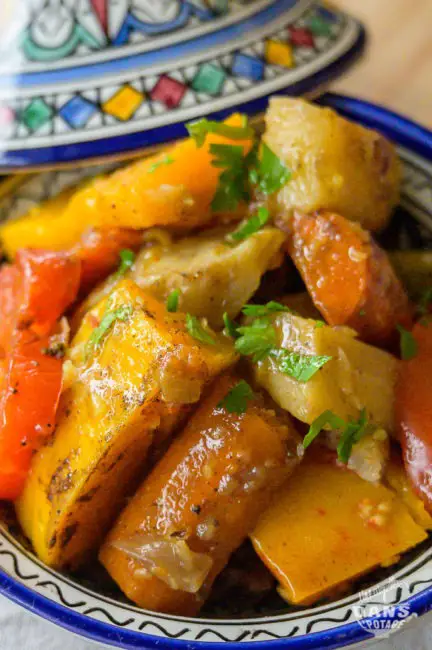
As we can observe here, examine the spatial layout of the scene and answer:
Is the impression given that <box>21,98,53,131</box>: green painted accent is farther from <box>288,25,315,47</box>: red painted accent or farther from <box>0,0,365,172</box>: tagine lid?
<box>288,25,315,47</box>: red painted accent

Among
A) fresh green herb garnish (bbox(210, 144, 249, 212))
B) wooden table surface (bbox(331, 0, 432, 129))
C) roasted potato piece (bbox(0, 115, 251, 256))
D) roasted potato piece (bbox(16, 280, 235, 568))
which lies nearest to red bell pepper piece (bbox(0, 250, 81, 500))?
roasted potato piece (bbox(16, 280, 235, 568))

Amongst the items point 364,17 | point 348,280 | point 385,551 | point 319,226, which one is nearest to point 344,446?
point 385,551

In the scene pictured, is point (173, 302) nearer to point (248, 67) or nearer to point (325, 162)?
point (325, 162)

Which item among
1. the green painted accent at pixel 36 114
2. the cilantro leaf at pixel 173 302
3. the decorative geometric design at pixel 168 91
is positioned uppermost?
the decorative geometric design at pixel 168 91

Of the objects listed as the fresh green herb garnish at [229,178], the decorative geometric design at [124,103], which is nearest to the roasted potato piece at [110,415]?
the fresh green herb garnish at [229,178]

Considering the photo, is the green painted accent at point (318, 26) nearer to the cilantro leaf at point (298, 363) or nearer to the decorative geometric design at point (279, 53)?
the decorative geometric design at point (279, 53)

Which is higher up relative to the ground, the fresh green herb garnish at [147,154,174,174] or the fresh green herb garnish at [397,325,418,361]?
the fresh green herb garnish at [397,325,418,361]
